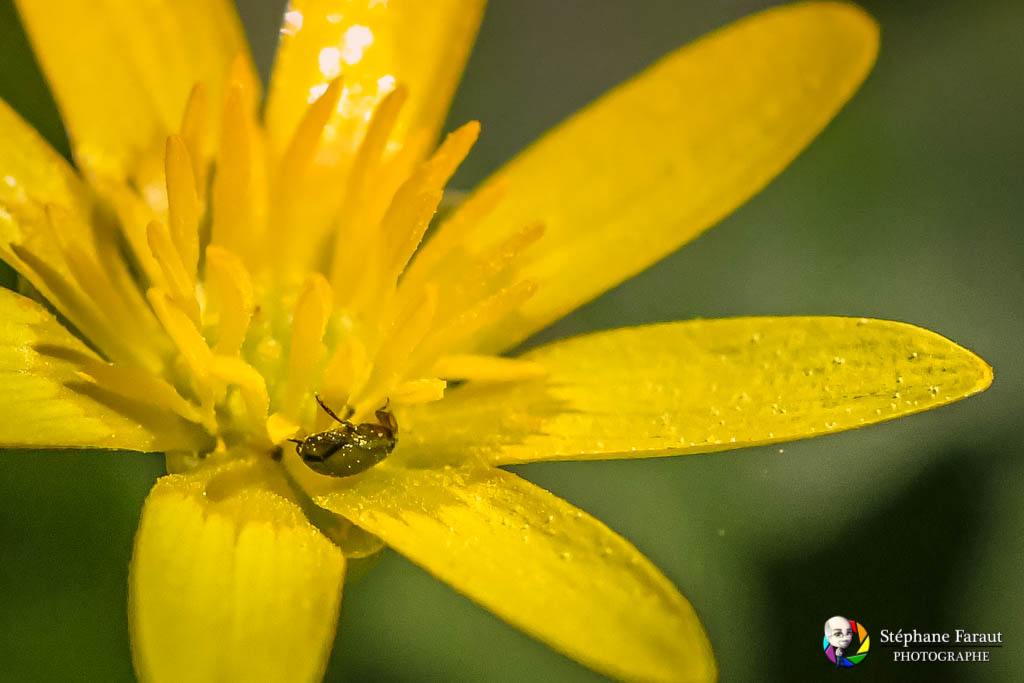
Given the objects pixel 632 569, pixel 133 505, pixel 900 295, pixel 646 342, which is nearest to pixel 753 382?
pixel 646 342

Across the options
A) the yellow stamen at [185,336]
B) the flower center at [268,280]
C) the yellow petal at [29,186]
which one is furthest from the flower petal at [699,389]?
the yellow petal at [29,186]

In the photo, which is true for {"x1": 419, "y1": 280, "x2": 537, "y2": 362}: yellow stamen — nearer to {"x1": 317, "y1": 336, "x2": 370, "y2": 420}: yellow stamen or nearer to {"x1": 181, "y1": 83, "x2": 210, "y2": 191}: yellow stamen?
{"x1": 317, "y1": 336, "x2": 370, "y2": 420}: yellow stamen

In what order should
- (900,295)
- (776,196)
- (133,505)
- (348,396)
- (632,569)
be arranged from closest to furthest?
(632,569), (348,396), (133,505), (900,295), (776,196)

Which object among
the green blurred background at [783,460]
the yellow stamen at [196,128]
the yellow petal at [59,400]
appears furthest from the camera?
the green blurred background at [783,460]

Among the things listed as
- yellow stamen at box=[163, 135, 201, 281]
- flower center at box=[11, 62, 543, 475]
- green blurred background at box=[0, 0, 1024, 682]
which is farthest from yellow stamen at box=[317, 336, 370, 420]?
green blurred background at box=[0, 0, 1024, 682]

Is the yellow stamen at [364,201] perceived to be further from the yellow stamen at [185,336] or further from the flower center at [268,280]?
the yellow stamen at [185,336]

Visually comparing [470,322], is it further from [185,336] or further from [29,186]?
[29,186]

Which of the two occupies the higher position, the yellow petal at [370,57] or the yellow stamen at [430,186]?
the yellow petal at [370,57]

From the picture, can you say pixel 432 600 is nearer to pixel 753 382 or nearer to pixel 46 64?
pixel 753 382
